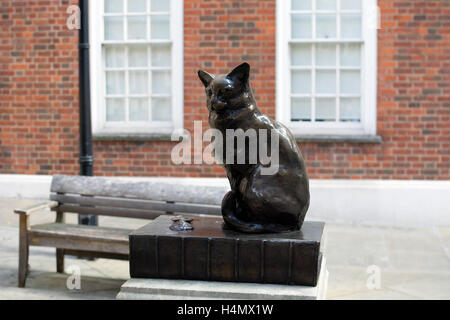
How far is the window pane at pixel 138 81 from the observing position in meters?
8.70

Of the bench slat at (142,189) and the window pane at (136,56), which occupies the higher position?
the window pane at (136,56)

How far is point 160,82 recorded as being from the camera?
28.5 ft

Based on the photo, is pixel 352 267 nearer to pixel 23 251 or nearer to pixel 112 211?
pixel 112 211

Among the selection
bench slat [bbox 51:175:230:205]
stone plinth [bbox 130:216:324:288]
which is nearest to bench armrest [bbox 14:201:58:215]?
bench slat [bbox 51:175:230:205]

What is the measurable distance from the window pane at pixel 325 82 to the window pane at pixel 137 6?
8.78 feet

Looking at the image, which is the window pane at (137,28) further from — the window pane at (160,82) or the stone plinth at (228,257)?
the stone plinth at (228,257)

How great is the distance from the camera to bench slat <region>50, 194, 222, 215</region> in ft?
17.5

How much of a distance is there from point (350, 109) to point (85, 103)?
3800 millimetres

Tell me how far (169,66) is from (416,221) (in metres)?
4.05

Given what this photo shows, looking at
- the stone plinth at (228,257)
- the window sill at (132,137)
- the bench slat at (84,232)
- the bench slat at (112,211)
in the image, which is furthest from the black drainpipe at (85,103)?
the stone plinth at (228,257)

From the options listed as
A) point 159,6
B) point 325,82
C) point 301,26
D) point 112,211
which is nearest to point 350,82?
point 325,82

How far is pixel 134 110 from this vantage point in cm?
873

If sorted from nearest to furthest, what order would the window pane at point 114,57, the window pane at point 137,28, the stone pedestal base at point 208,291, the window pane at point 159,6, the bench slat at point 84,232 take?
the stone pedestal base at point 208,291, the bench slat at point 84,232, the window pane at point 159,6, the window pane at point 137,28, the window pane at point 114,57

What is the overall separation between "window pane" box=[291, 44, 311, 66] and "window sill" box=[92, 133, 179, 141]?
2.08 metres
